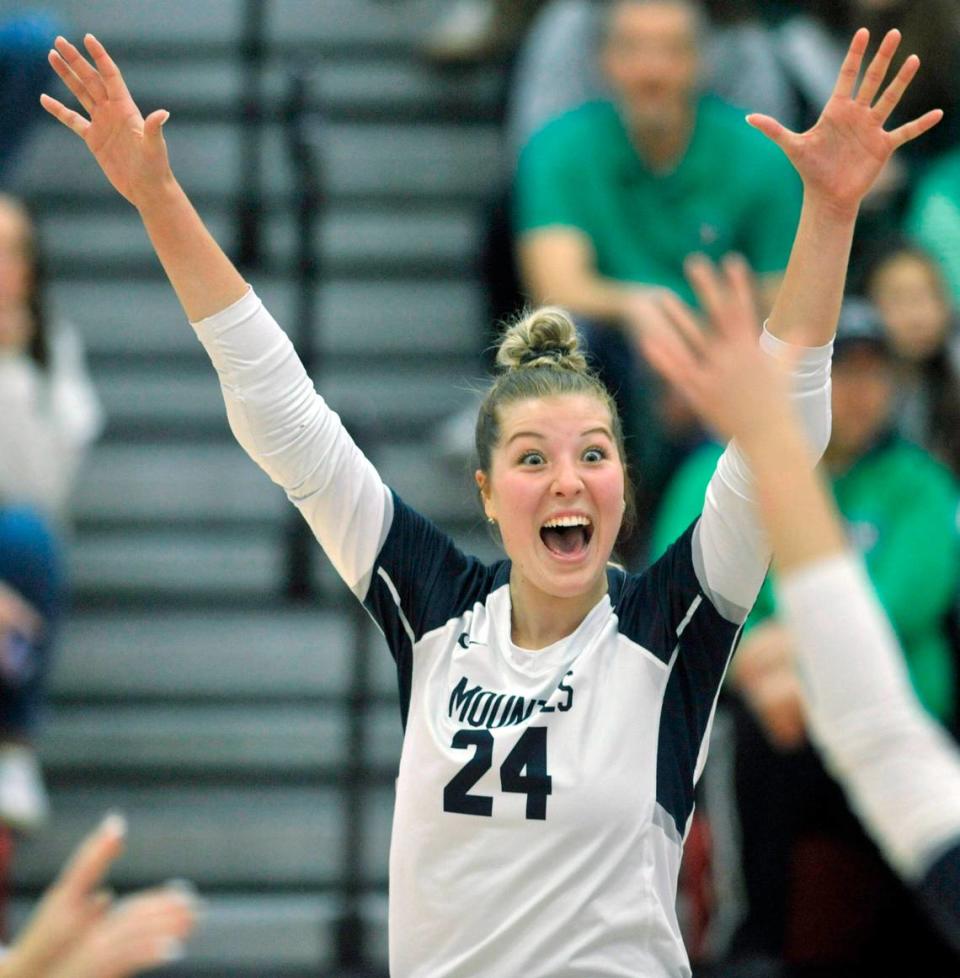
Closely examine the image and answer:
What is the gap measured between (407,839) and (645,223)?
2.93 m

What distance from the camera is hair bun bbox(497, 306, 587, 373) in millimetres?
3049

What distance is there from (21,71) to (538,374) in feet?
10.3

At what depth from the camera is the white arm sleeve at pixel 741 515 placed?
262cm

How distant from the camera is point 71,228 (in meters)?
6.45

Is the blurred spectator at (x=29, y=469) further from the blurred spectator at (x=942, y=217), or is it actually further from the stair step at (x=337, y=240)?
the blurred spectator at (x=942, y=217)

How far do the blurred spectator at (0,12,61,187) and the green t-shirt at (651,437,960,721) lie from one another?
2.22 metres

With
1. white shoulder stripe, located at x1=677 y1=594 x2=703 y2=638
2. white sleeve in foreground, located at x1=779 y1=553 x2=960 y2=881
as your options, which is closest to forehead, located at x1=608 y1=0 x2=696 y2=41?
white shoulder stripe, located at x1=677 y1=594 x2=703 y2=638

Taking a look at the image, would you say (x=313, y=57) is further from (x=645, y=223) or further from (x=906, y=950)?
(x=906, y=950)

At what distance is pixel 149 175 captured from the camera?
2801 millimetres

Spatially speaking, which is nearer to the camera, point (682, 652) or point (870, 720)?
point (870, 720)

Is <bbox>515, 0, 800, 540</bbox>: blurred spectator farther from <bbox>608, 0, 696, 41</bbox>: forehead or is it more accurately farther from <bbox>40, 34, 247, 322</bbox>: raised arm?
<bbox>40, 34, 247, 322</bbox>: raised arm

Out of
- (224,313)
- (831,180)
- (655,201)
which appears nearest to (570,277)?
(655,201)

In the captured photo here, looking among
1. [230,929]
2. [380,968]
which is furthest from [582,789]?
[230,929]

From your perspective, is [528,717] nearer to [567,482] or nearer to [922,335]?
[567,482]
